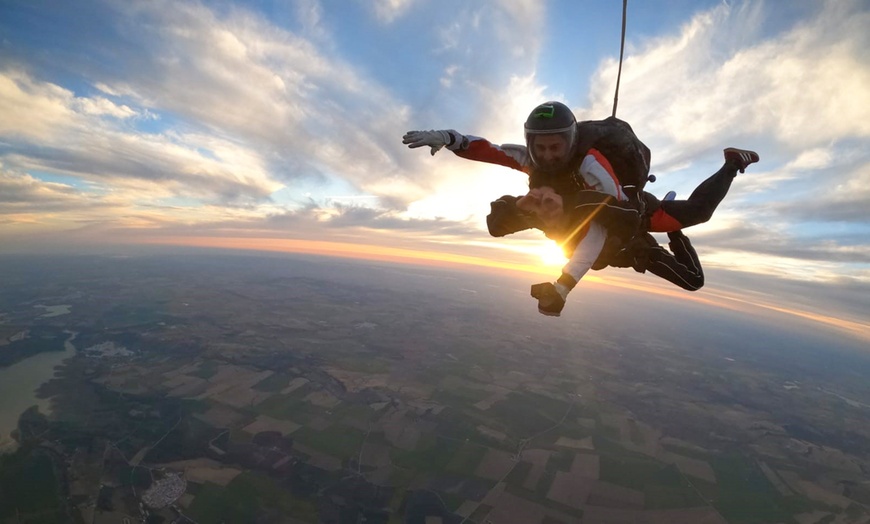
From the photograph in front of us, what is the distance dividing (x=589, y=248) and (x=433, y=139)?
5.25 ft

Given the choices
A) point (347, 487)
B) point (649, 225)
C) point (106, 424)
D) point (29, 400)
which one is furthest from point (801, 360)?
point (29, 400)

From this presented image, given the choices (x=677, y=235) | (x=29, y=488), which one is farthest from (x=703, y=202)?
(x=29, y=488)

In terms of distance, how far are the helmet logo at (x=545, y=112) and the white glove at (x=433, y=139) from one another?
79cm

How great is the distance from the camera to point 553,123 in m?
2.61

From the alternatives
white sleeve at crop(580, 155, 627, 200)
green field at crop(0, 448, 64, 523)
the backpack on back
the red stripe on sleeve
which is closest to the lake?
green field at crop(0, 448, 64, 523)

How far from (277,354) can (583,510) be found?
46.2m

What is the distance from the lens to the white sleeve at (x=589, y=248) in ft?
8.62

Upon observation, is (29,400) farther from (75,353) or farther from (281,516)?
(281,516)

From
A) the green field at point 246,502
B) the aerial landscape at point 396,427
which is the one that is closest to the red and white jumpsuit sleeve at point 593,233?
the aerial landscape at point 396,427

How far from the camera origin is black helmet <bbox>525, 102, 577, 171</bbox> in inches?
103

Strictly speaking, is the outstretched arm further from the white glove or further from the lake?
the lake

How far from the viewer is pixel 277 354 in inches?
2125

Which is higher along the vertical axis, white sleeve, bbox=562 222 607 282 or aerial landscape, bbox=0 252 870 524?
white sleeve, bbox=562 222 607 282

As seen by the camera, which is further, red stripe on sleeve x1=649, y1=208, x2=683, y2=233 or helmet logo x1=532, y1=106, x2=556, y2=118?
red stripe on sleeve x1=649, y1=208, x2=683, y2=233
